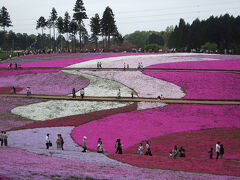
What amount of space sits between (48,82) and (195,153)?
4398cm

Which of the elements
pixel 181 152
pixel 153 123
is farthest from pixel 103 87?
pixel 181 152

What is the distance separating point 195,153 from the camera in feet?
88.8

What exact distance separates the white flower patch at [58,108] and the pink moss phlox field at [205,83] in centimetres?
1382

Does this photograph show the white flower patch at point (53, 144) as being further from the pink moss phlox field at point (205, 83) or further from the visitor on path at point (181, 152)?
the pink moss phlox field at point (205, 83)

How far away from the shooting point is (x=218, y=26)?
123750 mm

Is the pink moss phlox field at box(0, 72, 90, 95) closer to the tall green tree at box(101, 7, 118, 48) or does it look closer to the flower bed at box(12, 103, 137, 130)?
the flower bed at box(12, 103, 137, 130)

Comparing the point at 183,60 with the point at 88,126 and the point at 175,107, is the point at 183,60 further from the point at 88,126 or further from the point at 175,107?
the point at 88,126

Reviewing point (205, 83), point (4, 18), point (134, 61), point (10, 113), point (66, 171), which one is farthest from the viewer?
point (4, 18)

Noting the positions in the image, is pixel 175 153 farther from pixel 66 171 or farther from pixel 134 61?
pixel 134 61

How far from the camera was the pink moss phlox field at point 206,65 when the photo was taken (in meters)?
67.2

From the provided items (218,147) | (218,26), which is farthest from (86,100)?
(218,26)

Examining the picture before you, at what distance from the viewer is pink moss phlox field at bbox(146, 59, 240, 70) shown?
221ft

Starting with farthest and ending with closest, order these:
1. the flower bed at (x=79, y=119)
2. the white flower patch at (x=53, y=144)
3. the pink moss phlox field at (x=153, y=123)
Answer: the flower bed at (x=79, y=119), the pink moss phlox field at (x=153, y=123), the white flower patch at (x=53, y=144)

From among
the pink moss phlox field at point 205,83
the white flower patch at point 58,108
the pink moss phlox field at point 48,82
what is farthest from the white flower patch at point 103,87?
the pink moss phlox field at point 205,83
